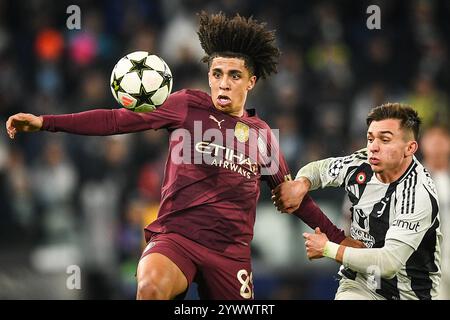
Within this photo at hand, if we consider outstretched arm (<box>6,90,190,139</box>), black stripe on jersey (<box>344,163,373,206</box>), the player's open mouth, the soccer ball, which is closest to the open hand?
outstretched arm (<box>6,90,190,139</box>)

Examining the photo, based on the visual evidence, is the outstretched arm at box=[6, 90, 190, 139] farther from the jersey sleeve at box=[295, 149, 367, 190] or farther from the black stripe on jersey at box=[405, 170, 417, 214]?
the black stripe on jersey at box=[405, 170, 417, 214]

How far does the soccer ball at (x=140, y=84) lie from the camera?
20.5ft

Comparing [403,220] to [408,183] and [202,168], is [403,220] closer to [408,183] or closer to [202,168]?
[408,183]

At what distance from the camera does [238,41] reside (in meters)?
6.72

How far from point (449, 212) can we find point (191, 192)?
3.63 meters

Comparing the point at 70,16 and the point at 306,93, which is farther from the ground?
the point at 70,16

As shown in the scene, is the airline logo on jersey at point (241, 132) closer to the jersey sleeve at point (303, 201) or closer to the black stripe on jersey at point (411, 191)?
the jersey sleeve at point (303, 201)

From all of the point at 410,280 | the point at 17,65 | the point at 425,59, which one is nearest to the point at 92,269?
the point at 17,65

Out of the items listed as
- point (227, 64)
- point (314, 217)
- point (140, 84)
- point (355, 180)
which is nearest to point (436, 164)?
point (314, 217)

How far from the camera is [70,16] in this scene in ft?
42.9

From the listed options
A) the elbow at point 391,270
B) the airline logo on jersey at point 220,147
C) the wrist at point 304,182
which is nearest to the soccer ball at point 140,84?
the airline logo on jersey at point 220,147

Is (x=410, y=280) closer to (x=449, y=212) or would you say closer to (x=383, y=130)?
(x=383, y=130)

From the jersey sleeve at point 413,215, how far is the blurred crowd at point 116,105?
287 centimetres

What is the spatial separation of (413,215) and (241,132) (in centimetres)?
136
